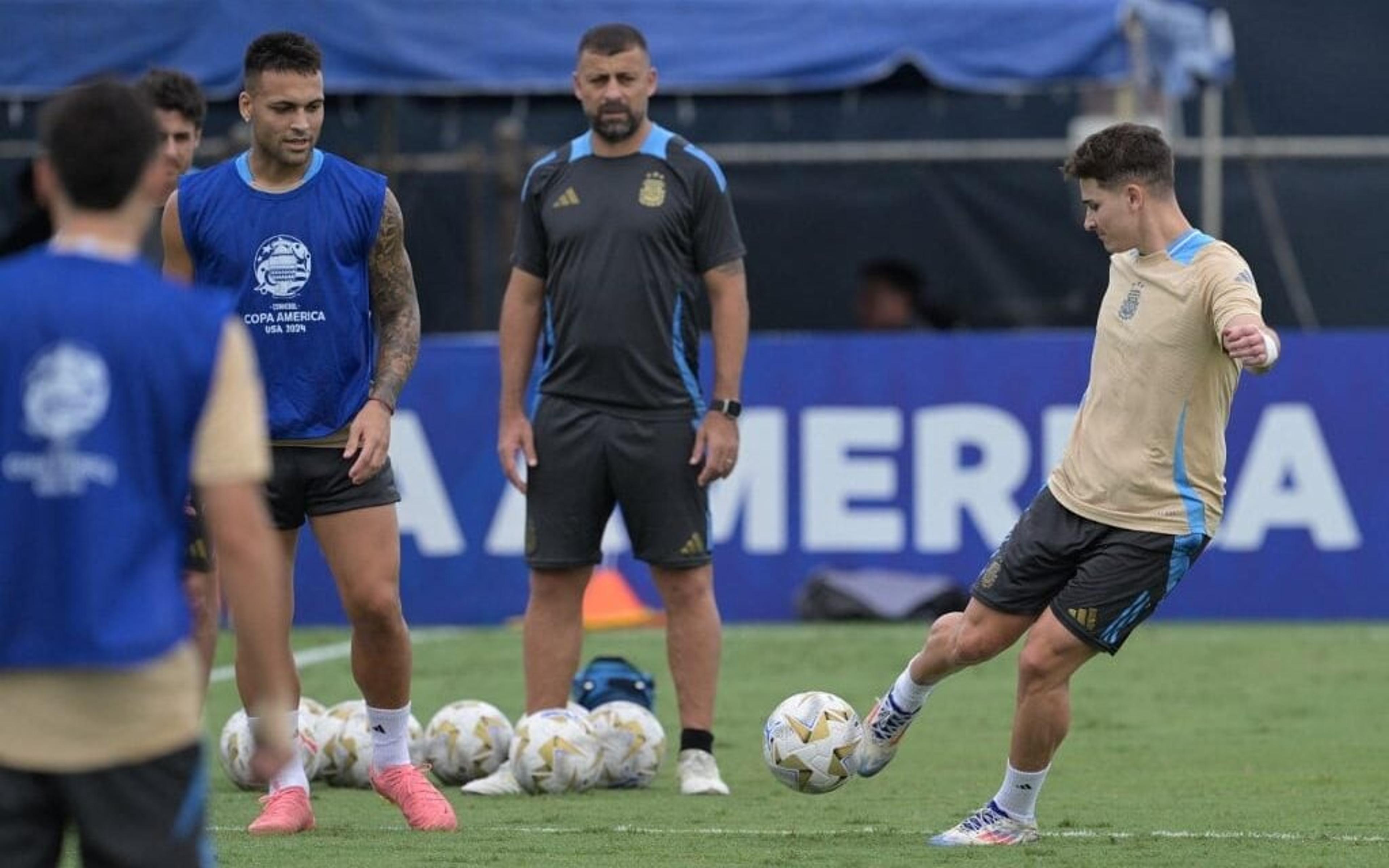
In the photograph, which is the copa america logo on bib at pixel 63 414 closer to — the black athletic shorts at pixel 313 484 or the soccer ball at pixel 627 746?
the black athletic shorts at pixel 313 484

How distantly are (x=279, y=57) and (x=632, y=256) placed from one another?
179cm

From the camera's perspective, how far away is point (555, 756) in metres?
8.13

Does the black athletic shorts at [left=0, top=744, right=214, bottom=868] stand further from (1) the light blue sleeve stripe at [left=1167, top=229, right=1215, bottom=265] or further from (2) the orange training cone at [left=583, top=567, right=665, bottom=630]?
(2) the orange training cone at [left=583, top=567, right=665, bottom=630]

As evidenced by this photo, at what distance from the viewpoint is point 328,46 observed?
14.8 meters

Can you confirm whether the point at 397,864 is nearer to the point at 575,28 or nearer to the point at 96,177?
the point at 96,177

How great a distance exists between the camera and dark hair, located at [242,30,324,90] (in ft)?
22.9

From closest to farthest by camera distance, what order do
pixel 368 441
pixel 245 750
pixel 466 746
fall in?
pixel 368 441 → pixel 245 750 → pixel 466 746

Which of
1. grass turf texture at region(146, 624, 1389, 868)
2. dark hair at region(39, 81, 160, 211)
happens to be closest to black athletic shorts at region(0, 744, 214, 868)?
dark hair at region(39, 81, 160, 211)

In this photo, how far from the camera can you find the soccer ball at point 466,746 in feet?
27.7

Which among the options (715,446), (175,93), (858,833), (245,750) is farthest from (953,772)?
(175,93)

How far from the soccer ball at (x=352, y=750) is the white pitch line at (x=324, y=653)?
9.91ft

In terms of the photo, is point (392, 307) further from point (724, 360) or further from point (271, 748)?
point (271, 748)

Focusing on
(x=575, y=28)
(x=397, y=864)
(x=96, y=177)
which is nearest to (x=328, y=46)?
(x=575, y=28)

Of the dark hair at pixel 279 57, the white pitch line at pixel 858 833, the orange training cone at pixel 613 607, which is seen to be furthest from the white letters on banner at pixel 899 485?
the dark hair at pixel 279 57
